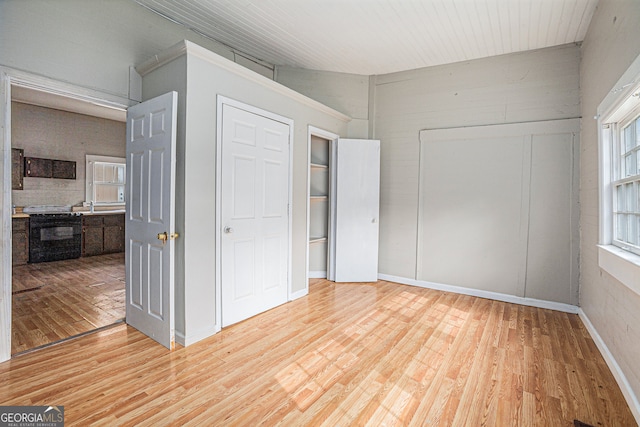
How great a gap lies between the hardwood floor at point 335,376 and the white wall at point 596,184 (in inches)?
11.0

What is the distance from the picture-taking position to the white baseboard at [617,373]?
188 cm

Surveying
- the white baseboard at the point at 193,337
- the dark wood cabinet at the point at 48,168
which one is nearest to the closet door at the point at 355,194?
the white baseboard at the point at 193,337

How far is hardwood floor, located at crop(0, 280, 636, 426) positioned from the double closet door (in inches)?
56.9

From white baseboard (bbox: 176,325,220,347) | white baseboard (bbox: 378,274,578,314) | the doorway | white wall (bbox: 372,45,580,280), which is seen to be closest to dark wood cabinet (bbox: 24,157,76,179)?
the doorway

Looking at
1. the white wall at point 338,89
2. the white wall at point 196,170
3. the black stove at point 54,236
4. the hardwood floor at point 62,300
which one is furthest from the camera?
the black stove at point 54,236

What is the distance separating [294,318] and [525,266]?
2.99 meters

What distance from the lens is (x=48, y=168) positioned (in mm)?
5984

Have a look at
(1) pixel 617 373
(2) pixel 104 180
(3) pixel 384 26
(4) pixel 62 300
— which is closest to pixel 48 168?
(2) pixel 104 180

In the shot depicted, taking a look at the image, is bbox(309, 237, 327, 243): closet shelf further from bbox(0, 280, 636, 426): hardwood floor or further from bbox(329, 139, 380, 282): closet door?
bbox(0, 280, 636, 426): hardwood floor

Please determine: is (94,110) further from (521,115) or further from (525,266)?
(525,266)

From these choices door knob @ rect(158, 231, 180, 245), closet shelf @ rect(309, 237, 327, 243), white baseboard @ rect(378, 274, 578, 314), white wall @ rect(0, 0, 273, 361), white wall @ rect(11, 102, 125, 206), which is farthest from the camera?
white wall @ rect(11, 102, 125, 206)

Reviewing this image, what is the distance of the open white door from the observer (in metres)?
2.54

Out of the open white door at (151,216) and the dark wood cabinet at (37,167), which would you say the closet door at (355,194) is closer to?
the open white door at (151,216)

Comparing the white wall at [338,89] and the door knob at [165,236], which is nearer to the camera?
the door knob at [165,236]
